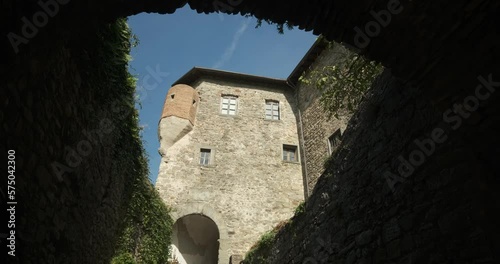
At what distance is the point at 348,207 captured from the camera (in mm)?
4590

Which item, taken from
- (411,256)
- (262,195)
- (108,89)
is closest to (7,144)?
(108,89)

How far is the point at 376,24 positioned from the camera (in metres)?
3.20

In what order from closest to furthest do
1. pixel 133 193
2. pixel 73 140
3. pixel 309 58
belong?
pixel 73 140, pixel 133 193, pixel 309 58

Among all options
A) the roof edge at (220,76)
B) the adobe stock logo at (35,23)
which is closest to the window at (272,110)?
the roof edge at (220,76)

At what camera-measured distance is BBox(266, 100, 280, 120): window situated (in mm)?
16625

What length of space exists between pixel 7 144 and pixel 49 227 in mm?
1224

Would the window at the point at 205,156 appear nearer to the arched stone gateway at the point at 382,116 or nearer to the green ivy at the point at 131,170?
the green ivy at the point at 131,170

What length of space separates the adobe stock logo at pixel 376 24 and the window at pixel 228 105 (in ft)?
42.4

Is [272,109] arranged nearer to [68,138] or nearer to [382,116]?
[382,116]

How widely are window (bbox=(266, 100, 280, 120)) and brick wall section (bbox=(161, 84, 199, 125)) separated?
349 centimetres

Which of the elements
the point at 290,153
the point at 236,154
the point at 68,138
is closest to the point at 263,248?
the point at 68,138

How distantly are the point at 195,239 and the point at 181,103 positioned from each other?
232 inches

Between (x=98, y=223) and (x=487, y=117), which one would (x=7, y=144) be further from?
(x=487, y=117)

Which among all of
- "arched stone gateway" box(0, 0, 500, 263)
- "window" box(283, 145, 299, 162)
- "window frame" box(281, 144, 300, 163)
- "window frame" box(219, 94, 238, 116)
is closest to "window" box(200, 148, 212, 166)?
"window frame" box(219, 94, 238, 116)
